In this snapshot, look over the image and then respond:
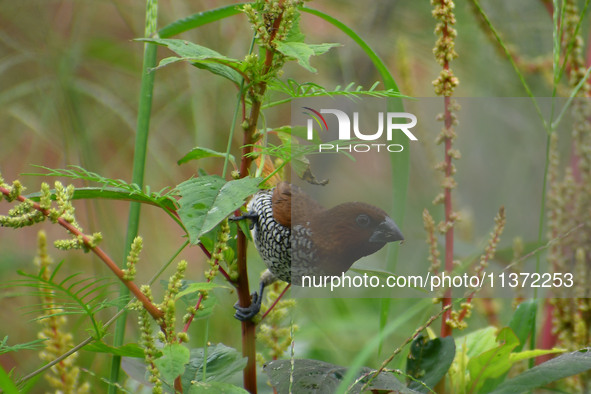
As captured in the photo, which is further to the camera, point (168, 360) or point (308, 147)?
point (308, 147)

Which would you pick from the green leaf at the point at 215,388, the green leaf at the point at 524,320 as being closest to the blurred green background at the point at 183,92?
the green leaf at the point at 524,320

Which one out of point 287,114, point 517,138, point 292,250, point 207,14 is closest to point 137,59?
point 287,114

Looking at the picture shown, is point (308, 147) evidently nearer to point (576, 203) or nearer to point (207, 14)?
point (207, 14)

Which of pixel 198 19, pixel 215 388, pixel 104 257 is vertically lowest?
pixel 215 388

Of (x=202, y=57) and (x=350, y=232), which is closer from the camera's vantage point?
(x=202, y=57)

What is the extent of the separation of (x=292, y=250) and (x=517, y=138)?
127 cm

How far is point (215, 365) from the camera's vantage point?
1.87 ft

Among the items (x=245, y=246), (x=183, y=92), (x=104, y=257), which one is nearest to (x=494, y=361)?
(x=245, y=246)

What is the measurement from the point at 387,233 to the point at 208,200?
0.20 m

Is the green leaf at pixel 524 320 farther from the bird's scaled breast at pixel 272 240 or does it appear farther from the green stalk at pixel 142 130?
the green stalk at pixel 142 130

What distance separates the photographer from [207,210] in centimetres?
47

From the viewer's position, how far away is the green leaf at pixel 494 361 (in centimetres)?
58

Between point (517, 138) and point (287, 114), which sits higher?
point (287, 114)

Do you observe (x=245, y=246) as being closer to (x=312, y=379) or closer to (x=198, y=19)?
(x=312, y=379)
